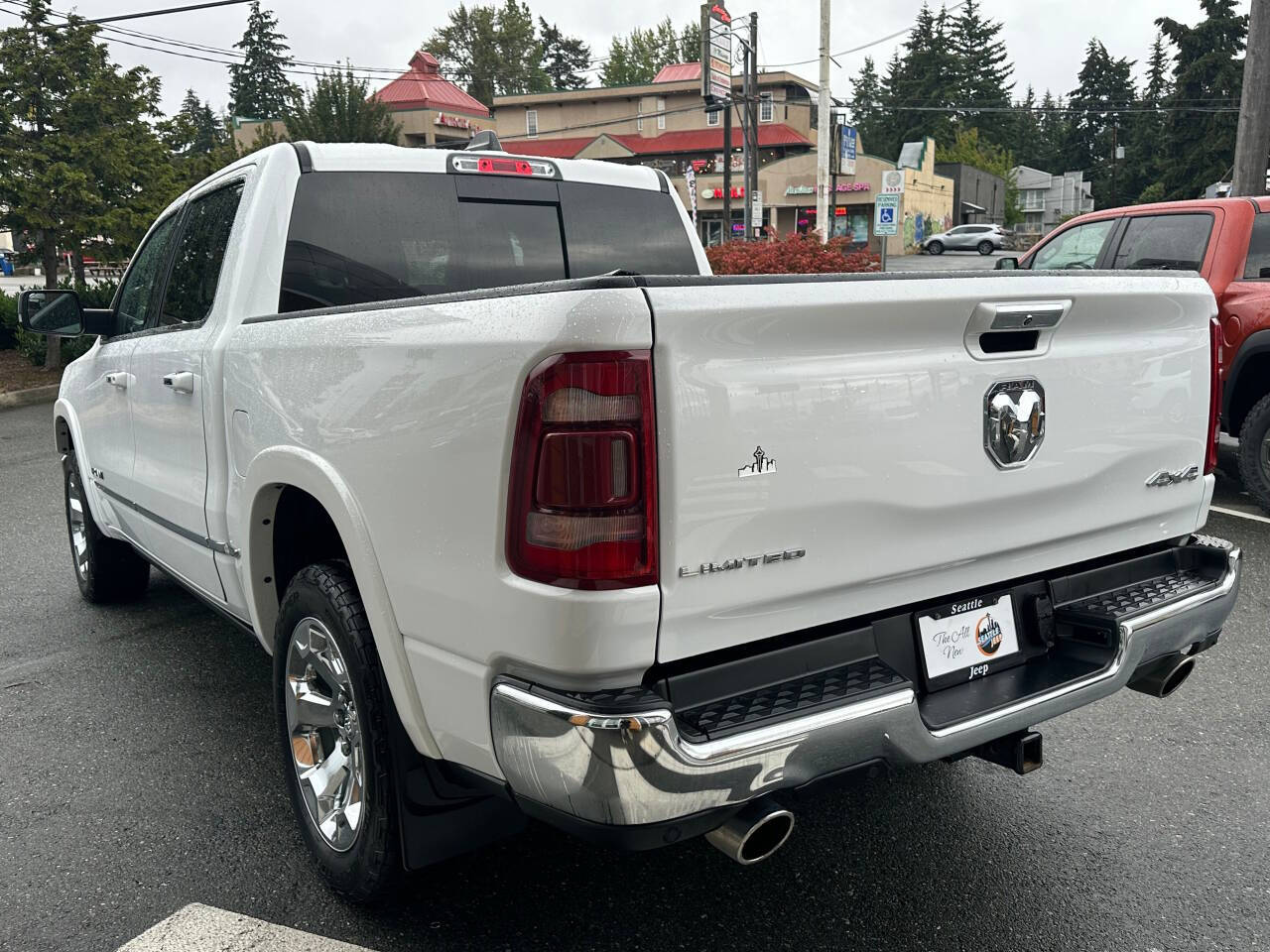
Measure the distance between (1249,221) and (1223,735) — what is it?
4.71 meters

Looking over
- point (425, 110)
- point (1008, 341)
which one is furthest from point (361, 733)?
point (425, 110)

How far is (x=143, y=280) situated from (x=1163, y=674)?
13.5 ft

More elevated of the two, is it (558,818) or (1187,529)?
(1187,529)

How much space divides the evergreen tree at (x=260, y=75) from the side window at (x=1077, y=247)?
87.4 m

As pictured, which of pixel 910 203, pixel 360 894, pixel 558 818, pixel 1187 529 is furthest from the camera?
pixel 910 203

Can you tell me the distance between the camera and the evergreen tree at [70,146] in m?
16.2

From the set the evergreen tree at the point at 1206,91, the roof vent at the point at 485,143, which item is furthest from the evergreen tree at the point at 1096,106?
the roof vent at the point at 485,143

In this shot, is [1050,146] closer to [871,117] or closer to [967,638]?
[871,117]

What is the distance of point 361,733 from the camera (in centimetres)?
244

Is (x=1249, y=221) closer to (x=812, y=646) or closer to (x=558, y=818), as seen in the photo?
(x=812, y=646)

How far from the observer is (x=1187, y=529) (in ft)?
9.64

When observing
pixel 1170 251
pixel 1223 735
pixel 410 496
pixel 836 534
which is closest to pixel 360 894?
pixel 410 496

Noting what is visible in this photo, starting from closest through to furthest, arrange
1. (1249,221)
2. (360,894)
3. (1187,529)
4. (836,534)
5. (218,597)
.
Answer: (836,534) < (360,894) < (1187,529) < (218,597) < (1249,221)

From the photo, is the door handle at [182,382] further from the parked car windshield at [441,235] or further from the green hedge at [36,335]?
the green hedge at [36,335]
